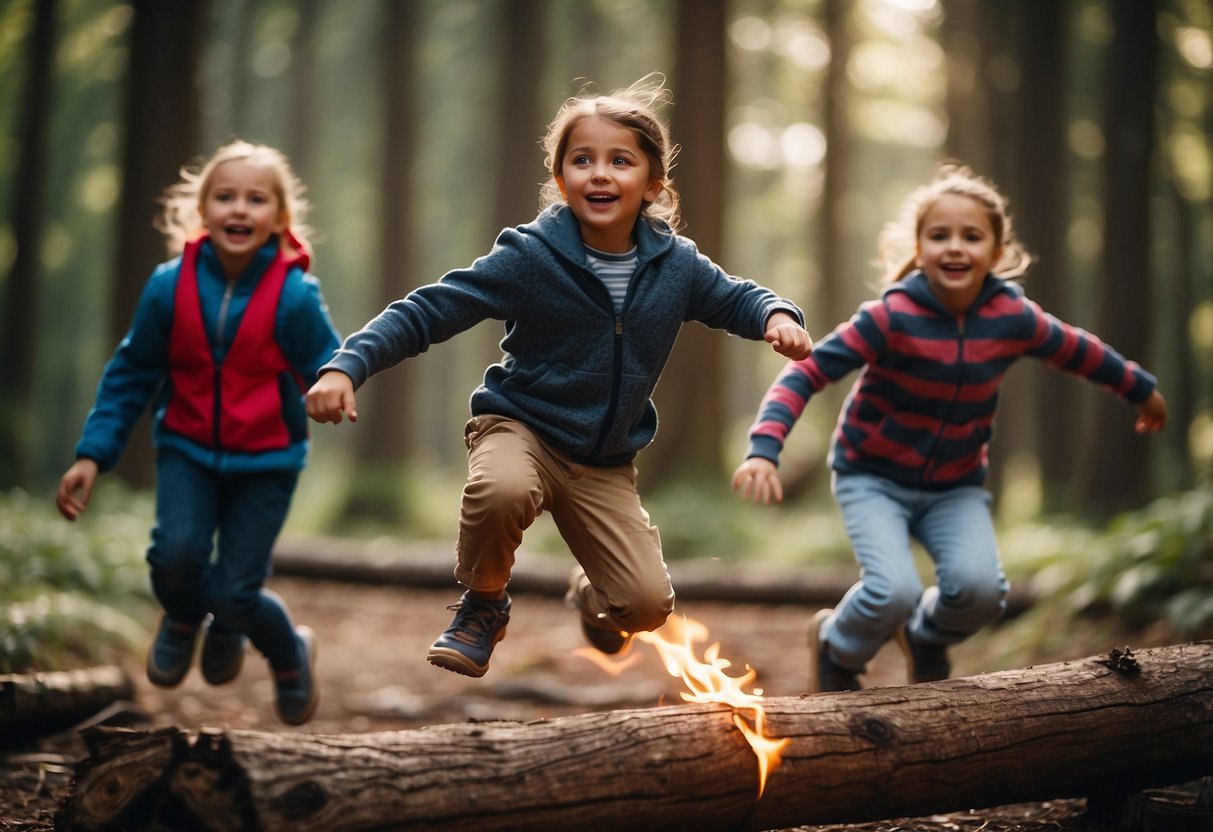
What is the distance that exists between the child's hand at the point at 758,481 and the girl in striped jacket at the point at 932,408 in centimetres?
49

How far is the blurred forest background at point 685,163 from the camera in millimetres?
13180

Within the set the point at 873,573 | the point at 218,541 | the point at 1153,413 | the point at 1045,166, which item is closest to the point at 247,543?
the point at 218,541

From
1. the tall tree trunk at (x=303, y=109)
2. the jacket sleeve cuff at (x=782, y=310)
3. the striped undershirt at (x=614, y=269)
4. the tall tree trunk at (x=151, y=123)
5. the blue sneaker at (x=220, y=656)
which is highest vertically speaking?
the tall tree trunk at (x=303, y=109)

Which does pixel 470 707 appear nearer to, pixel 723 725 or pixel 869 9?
pixel 723 725

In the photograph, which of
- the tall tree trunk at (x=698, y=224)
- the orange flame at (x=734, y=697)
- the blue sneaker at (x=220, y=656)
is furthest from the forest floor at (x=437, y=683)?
the tall tree trunk at (x=698, y=224)

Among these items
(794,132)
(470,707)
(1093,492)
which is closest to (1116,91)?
(1093,492)

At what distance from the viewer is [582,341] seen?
161 inches

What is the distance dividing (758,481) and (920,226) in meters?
1.67

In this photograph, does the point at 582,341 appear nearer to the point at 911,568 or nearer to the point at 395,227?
the point at 911,568

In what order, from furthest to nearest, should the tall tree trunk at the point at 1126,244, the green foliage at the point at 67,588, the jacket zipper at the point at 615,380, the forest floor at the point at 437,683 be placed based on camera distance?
the tall tree trunk at the point at 1126,244 → the green foliage at the point at 67,588 → the forest floor at the point at 437,683 → the jacket zipper at the point at 615,380

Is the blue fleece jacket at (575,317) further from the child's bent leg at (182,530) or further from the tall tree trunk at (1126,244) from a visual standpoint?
the tall tree trunk at (1126,244)

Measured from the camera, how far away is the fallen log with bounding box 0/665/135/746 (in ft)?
15.2

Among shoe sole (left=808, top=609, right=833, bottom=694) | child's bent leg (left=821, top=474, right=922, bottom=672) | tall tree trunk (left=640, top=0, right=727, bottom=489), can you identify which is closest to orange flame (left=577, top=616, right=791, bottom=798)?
child's bent leg (left=821, top=474, right=922, bottom=672)

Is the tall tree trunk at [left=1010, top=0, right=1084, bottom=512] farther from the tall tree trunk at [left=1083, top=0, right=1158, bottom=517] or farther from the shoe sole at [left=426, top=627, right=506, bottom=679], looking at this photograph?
the shoe sole at [left=426, top=627, right=506, bottom=679]
